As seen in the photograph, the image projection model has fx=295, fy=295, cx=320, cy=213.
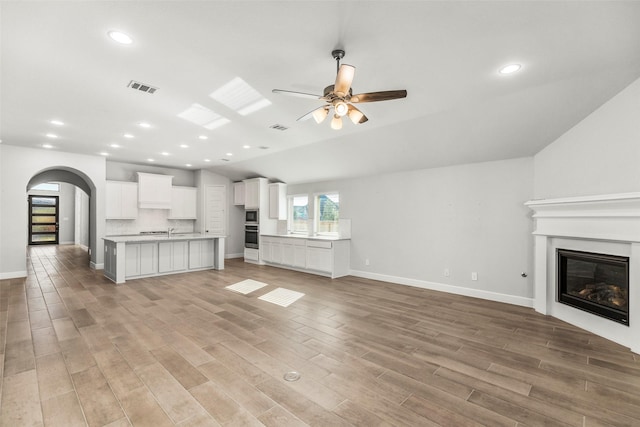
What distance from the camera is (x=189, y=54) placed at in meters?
2.67

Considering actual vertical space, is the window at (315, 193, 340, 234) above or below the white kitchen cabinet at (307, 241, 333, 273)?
above

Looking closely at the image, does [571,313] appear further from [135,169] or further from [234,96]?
[135,169]

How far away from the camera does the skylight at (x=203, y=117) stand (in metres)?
4.08

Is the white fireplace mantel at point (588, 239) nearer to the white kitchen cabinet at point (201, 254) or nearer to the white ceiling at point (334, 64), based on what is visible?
the white ceiling at point (334, 64)

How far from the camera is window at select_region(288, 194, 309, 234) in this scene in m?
8.30

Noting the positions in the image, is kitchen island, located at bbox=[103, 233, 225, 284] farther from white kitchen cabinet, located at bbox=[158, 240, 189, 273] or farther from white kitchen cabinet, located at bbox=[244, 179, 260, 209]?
white kitchen cabinet, located at bbox=[244, 179, 260, 209]

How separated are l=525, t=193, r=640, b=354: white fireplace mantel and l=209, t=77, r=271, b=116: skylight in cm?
402

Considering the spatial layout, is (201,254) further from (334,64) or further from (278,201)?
(334,64)

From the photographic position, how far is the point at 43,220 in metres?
13.1

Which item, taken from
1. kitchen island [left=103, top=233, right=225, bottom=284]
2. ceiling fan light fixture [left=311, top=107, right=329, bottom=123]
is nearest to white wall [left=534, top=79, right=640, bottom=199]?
ceiling fan light fixture [left=311, top=107, right=329, bottom=123]

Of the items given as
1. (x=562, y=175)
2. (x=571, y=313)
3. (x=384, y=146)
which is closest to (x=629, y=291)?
(x=571, y=313)

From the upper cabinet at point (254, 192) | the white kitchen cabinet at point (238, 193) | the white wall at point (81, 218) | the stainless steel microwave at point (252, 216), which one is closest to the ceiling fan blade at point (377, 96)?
the upper cabinet at point (254, 192)

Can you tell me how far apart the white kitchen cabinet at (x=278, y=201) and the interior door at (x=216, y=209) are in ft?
6.07

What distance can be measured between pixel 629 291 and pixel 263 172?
24.2 ft
